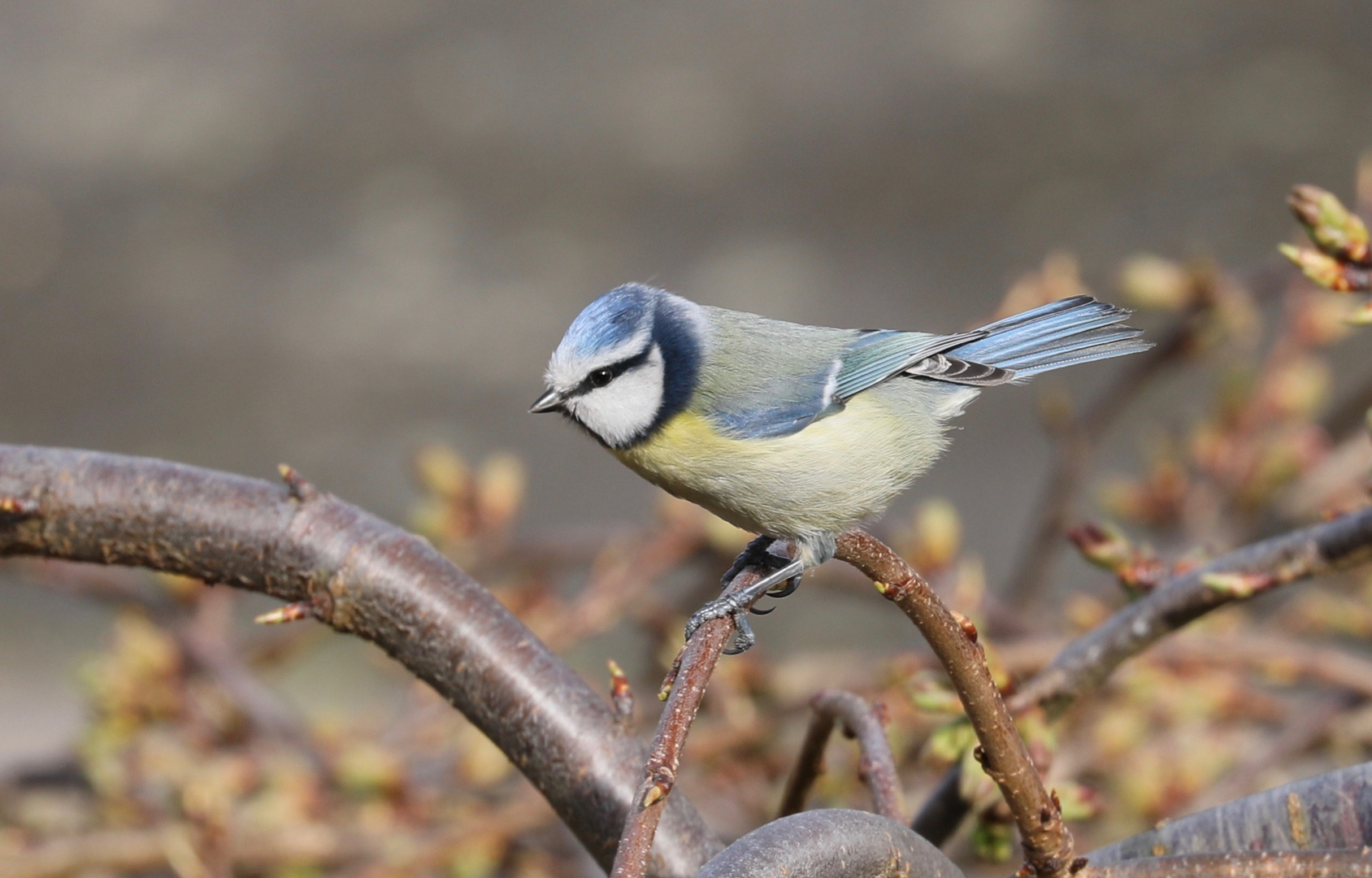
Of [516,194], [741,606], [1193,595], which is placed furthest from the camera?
[516,194]

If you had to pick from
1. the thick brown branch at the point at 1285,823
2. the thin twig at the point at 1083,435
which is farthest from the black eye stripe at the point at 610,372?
the thin twig at the point at 1083,435

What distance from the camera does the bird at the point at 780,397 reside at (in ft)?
4.17

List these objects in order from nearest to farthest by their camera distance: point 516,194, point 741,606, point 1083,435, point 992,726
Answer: point 992,726 → point 741,606 → point 1083,435 → point 516,194

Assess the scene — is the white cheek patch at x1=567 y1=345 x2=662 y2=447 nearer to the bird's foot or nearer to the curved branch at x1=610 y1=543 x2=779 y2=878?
the bird's foot

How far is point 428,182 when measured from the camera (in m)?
3.79

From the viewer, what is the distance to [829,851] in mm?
821

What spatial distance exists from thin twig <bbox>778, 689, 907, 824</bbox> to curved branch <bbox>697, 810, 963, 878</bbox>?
0.38ft

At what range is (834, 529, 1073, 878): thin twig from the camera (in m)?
0.90

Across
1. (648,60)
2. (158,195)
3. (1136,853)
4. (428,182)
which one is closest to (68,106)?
(158,195)

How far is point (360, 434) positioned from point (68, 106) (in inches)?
47.4

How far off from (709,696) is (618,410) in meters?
0.65

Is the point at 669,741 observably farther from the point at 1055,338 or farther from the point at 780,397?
the point at 1055,338

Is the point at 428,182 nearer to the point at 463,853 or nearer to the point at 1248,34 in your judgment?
the point at 1248,34

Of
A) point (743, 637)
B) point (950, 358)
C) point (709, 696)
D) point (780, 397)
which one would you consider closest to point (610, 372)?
point (780, 397)
